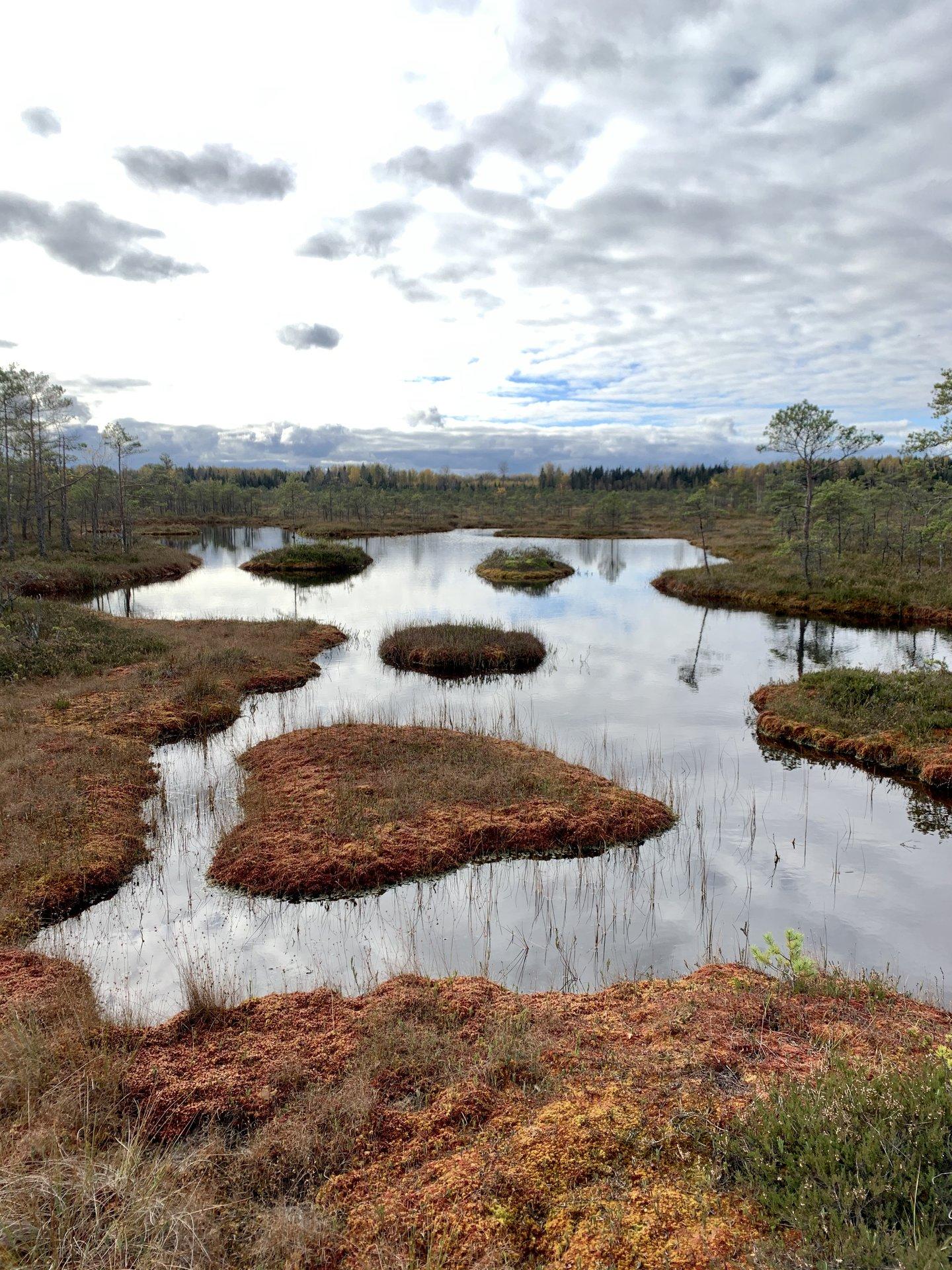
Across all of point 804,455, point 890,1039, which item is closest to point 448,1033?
point 890,1039

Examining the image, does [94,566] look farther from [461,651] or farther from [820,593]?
[820,593]

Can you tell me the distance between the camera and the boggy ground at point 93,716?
10.9 meters

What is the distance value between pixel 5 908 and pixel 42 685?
12.9 meters

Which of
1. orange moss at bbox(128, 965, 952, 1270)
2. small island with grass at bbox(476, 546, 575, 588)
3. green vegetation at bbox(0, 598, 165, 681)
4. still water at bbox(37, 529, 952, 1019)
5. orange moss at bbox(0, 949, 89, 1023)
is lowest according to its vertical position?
still water at bbox(37, 529, 952, 1019)

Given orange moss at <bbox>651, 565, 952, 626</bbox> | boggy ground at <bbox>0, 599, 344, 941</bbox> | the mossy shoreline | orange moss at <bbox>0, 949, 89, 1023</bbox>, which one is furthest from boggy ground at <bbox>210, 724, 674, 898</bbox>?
orange moss at <bbox>651, 565, 952, 626</bbox>

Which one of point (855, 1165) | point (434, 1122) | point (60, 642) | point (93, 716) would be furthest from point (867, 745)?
point (60, 642)

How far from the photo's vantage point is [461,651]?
2705cm

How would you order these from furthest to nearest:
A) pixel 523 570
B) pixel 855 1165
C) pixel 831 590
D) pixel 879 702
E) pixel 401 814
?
pixel 523 570 < pixel 831 590 < pixel 879 702 < pixel 401 814 < pixel 855 1165

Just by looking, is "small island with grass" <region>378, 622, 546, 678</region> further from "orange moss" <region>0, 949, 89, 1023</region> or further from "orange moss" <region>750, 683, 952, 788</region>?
"orange moss" <region>0, 949, 89, 1023</region>

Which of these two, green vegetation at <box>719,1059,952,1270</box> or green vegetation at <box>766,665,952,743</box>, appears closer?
green vegetation at <box>719,1059,952,1270</box>

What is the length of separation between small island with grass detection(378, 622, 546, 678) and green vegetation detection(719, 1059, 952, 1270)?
21087 mm

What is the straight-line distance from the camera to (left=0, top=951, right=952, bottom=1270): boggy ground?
170 inches

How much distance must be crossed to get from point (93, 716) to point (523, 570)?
1579 inches

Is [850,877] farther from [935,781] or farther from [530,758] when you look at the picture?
[530,758]
